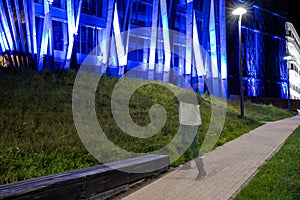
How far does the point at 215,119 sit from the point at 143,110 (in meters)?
4.42

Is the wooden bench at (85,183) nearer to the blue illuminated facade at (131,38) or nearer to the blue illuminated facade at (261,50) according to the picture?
the blue illuminated facade at (131,38)

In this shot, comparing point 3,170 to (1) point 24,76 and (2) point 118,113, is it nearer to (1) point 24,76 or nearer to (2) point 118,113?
(2) point 118,113

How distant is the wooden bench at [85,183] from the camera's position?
363cm

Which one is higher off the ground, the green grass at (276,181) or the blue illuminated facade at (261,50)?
the blue illuminated facade at (261,50)

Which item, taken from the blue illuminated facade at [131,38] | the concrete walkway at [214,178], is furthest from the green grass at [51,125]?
the blue illuminated facade at [131,38]

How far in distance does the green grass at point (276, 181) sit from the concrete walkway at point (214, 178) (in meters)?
0.19

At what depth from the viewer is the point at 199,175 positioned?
593cm

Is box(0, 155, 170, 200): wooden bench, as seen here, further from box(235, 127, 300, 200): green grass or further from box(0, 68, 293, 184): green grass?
box(235, 127, 300, 200): green grass

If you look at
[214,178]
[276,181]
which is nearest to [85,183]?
[214,178]

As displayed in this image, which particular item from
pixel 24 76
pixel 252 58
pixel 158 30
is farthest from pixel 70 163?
pixel 252 58

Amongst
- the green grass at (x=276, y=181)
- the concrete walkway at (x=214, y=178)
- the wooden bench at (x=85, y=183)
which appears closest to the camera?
the wooden bench at (x=85, y=183)

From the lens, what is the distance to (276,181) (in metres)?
5.32

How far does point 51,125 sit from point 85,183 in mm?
4194

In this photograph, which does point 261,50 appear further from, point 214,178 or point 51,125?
point 214,178
